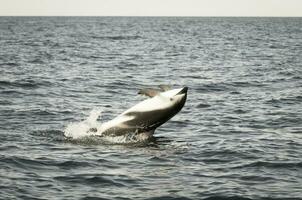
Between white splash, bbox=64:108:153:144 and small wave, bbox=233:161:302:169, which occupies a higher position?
white splash, bbox=64:108:153:144

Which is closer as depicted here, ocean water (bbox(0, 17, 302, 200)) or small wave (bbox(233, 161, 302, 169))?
ocean water (bbox(0, 17, 302, 200))

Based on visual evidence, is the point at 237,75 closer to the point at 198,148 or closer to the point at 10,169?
the point at 198,148

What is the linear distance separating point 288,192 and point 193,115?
9392 millimetres

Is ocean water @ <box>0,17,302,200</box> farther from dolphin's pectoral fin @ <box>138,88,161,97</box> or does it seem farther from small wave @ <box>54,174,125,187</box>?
dolphin's pectoral fin @ <box>138,88,161,97</box>

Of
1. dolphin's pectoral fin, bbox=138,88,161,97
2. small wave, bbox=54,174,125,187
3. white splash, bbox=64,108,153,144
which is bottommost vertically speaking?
small wave, bbox=54,174,125,187

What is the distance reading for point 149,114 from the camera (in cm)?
1537

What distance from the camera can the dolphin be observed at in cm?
1508

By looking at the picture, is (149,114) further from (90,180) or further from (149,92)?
(90,180)

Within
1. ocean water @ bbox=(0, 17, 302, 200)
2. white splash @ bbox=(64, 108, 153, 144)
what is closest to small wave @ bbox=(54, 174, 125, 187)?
ocean water @ bbox=(0, 17, 302, 200)

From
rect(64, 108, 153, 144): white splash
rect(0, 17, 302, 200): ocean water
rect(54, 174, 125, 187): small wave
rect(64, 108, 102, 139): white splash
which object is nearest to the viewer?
rect(0, 17, 302, 200): ocean water

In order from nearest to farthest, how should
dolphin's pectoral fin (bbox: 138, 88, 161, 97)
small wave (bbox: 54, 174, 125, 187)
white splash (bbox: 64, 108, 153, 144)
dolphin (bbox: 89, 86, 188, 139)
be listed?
1. small wave (bbox: 54, 174, 125, 187)
2. dolphin's pectoral fin (bbox: 138, 88, 161, 97)
3. dolphin (bbox: 89, 86, 188, 139)
4. white splash (bbox: 64, 108, 153, 144)

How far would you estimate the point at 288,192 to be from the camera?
1190 centimetres

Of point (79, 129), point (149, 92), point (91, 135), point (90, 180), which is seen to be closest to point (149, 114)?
point (149, 92)

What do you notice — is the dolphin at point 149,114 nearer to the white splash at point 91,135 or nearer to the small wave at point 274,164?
the white splash at point 91,135
